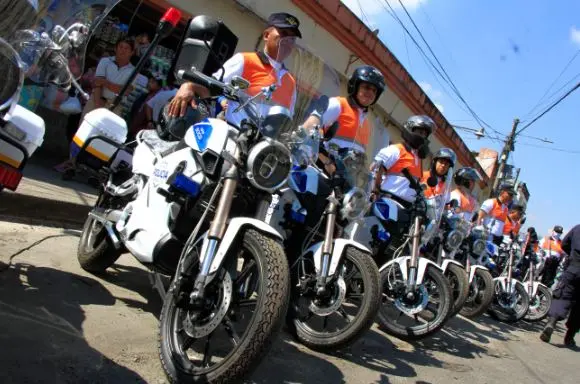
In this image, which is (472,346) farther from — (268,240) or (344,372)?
(268,240)

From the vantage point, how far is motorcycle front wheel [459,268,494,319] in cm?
668

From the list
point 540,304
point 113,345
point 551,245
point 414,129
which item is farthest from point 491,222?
point 113,345

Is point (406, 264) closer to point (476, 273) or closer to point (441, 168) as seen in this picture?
point (441, 168)

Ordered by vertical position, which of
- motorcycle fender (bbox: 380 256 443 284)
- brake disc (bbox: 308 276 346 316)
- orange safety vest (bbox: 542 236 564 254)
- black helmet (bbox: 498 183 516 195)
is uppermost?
black helmet (bbox: 498 183 516 195)

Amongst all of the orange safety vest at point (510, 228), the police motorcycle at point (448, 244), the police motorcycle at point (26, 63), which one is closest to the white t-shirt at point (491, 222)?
the orange safety vest at point (510, 228)

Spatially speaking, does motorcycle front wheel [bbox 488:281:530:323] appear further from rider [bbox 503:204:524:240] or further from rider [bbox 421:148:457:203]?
rider [bbox 421:148:457:203]

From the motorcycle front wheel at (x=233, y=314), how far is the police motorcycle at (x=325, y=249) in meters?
0.87

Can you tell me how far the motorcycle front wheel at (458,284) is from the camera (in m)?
5.42

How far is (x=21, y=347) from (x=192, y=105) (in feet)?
5.14

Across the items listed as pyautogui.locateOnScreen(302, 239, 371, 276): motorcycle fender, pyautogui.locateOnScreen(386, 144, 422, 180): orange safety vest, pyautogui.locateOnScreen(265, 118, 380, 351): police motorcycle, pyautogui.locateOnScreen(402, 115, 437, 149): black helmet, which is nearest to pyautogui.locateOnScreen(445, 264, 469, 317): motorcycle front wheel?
pyautogui.locateOnScreen(386, 144, 422, 180): orange safety vest

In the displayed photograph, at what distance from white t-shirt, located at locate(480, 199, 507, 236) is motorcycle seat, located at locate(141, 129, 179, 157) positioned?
6.85m

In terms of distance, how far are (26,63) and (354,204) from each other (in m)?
2.12

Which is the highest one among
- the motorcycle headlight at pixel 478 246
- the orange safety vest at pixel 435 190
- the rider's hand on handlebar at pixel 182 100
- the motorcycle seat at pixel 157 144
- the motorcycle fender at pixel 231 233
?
the orange safety vest at pixel 435 190

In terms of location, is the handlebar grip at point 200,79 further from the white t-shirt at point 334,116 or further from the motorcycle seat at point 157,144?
the white t-shirt at point 334,116
